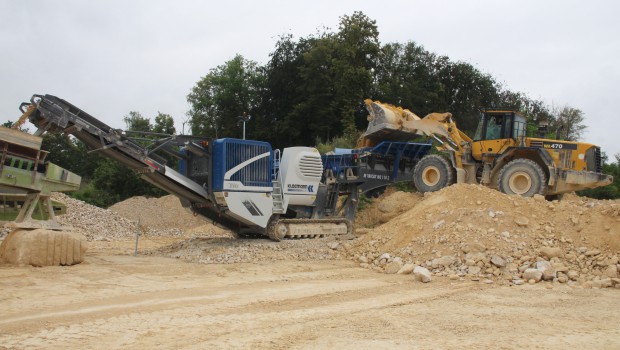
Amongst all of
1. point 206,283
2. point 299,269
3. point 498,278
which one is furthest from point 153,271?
point 498,278

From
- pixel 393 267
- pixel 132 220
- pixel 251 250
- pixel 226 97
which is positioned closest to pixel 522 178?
pixel 393 267

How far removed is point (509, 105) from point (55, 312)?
125 feet

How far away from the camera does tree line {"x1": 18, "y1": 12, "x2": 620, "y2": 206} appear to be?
3322cm

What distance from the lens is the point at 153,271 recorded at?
10.5 m

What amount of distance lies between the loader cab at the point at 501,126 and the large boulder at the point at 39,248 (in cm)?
1141

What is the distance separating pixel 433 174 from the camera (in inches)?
664

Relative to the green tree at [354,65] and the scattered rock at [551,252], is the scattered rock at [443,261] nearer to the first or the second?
the scattered rock at [551,252]

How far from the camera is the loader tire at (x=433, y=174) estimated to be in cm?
1648

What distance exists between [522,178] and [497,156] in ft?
3.94

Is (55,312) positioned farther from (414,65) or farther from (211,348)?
(414,65)

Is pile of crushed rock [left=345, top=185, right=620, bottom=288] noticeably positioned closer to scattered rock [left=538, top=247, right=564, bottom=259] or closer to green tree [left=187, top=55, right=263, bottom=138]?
scattered rock [left=538, top=247, right=564, bottom=259]

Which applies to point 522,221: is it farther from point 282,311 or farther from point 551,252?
point 282,311

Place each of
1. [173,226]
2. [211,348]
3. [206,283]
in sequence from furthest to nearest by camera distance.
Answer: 1. [173,226]
2. [206,283]
3. [211,348]

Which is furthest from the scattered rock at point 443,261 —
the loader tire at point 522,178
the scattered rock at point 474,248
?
the loader tire at point 522,178
